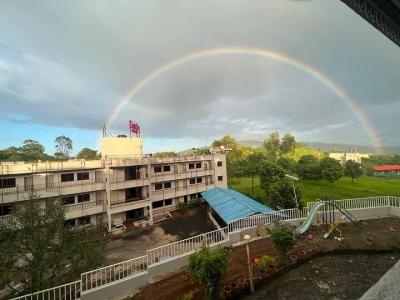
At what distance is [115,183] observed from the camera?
25.8 m

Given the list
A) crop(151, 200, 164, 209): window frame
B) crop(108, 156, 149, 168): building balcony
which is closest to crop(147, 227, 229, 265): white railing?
crop(108, 156, 149, 168): building balcony

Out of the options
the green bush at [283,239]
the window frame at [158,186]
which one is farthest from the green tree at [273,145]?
the green bush at [283,239]

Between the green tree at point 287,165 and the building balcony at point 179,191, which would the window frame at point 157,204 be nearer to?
the building balcony at point 179,191

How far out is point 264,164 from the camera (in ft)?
111

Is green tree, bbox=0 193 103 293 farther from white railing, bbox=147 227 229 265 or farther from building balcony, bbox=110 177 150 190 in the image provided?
building balcony, bbox=110 177 150 190

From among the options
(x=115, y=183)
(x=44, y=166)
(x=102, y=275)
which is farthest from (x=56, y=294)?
(x=115, y=183)

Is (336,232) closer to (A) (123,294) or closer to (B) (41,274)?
(A) (123,294)

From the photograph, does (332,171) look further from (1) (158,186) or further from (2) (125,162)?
(2) (125,162)

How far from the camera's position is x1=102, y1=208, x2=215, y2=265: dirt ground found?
19311 millimetres

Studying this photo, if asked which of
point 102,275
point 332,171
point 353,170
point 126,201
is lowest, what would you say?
point 102,275

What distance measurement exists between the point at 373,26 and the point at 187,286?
566 inches

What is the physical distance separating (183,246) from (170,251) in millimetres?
939

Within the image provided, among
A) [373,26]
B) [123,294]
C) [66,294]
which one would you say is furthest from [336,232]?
[66,294]

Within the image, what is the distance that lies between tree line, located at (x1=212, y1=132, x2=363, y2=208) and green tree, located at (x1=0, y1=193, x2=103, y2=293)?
586 inches
